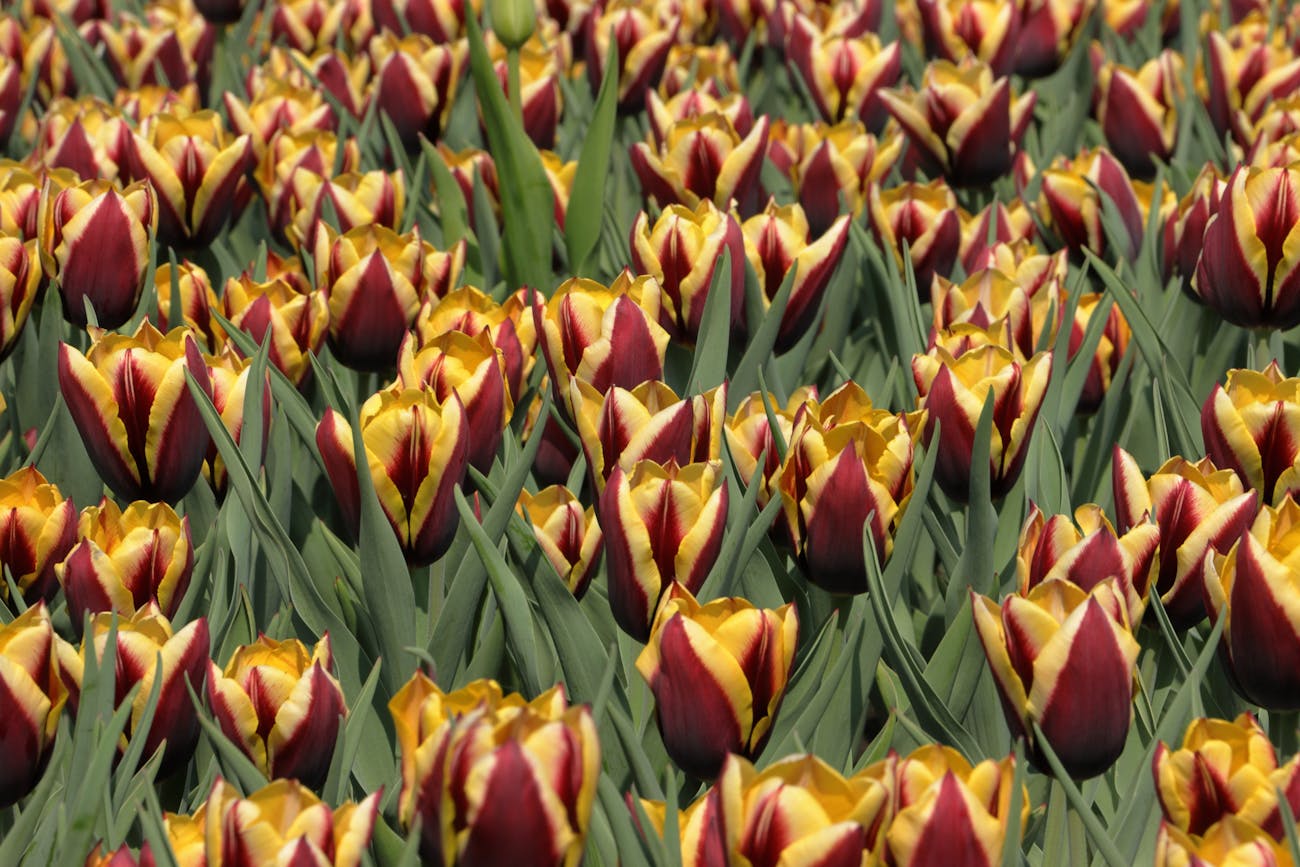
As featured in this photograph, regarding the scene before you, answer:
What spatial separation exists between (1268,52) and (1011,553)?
1.45 m

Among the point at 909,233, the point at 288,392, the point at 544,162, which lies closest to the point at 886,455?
the point at 288,392

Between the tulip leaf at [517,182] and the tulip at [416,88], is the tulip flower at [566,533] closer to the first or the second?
the tulip leaf at [517,182]

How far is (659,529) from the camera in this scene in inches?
50.4

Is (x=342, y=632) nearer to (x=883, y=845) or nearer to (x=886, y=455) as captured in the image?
(x=886, y=455)

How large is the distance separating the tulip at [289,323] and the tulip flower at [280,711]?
599 mm

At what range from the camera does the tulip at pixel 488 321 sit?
1674 mm

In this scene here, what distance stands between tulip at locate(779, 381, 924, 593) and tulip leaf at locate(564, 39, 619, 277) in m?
0.84

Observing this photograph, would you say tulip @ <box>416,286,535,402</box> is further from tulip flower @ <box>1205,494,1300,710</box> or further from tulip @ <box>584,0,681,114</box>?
tulip @ <box>584,0,681,114</box>

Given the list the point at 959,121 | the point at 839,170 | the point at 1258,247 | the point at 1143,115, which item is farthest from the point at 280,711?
the point at 1143,115

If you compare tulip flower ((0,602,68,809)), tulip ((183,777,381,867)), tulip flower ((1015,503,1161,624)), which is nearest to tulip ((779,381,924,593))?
tulip flower ((1015,503,1161,624))

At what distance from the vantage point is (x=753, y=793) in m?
0.96

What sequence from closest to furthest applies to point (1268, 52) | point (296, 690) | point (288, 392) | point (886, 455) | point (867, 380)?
point (296, 690)
point (886, 455)
point (288, 392)
point (867, 380)
point (1268, 52)

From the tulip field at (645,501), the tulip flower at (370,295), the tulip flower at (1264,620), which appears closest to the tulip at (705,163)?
the tulip field at (645,501)

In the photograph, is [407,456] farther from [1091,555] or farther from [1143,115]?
[1143,115]
